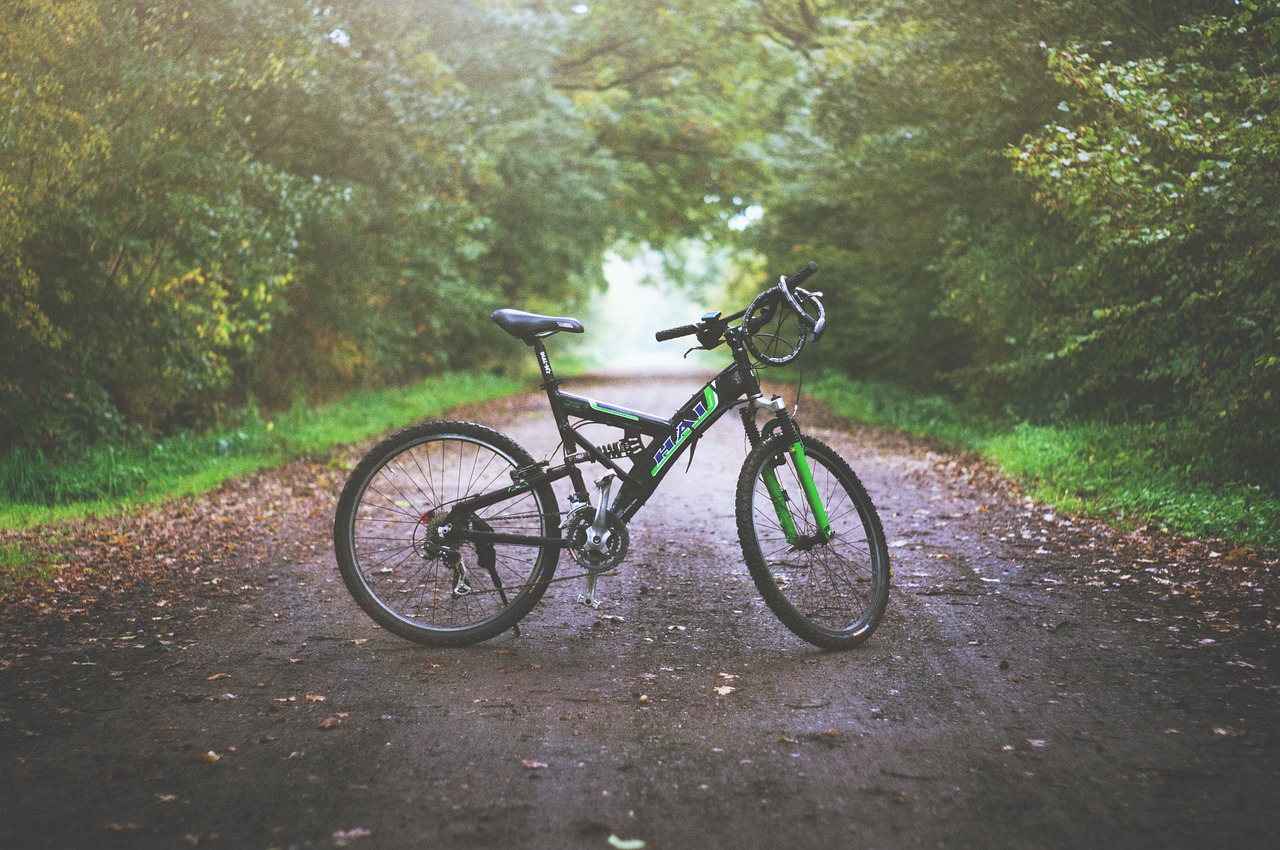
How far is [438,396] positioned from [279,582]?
11463 millimetres

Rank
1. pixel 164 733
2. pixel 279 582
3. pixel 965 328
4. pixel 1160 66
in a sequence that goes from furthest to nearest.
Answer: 1. pixel 965 328
2. pixel 1160 66
3. pixel 279 582
4. pixel 164 733

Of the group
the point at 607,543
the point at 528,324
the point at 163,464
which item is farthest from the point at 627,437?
the point at 163,464

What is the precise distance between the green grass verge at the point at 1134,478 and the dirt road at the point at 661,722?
911 mm

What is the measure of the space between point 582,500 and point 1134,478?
5.08 meters

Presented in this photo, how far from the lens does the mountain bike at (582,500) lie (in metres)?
4.00

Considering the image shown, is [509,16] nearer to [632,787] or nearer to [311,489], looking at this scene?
[311,489]

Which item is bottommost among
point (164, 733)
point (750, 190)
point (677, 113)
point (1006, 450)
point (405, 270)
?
point (1006, 450)

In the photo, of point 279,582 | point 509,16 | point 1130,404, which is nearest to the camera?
point 279,582

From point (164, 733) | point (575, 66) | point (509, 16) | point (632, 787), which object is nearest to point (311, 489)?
point (164, 733)

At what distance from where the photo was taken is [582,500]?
4055 mm

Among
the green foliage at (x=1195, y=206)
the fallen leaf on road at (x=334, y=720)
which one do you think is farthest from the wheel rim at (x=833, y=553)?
the green foliage at (x=1195, y=206)

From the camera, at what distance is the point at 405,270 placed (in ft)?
51.3

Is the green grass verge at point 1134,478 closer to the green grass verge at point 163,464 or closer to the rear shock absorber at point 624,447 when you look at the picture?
the rear shock absorber at point 624,447

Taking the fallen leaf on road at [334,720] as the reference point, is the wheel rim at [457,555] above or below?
above
